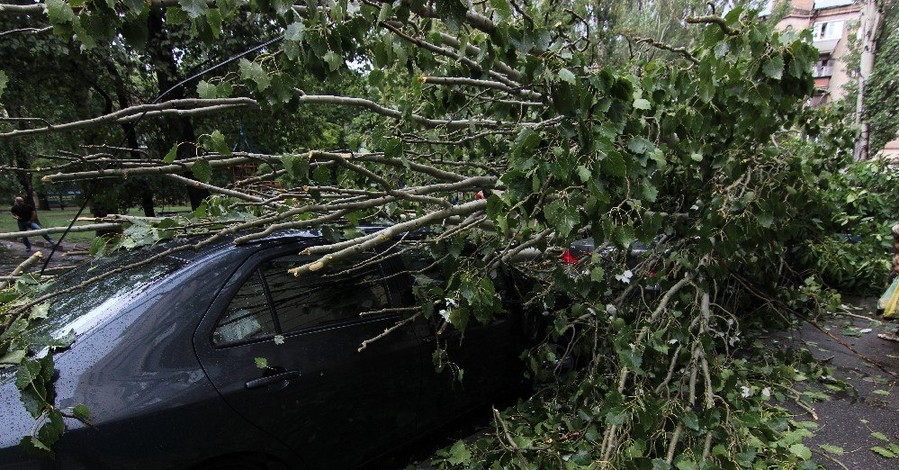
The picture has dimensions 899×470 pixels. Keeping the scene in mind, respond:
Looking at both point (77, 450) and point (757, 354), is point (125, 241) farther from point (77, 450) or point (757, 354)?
point (757, 354)

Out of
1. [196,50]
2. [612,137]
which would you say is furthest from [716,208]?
[196,50]

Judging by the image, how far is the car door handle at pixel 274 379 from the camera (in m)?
2.16

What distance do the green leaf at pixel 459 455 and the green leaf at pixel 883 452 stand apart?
2487 mm

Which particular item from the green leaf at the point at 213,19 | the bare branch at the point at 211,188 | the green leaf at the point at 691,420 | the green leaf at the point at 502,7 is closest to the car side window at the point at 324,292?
the bare branch at the point at 211,188

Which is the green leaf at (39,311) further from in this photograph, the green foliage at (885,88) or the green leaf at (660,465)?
the green foliage at (885,88)

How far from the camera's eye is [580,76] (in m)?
2.43

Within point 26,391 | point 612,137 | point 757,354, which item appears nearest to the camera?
point 26,391

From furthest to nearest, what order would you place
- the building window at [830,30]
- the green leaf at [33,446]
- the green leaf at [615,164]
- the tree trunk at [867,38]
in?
1. the building window at [830,30]
2. the tree trunk at [867,38]
3. the green leaf at [615,164]
4. the green leaf at [33,446]

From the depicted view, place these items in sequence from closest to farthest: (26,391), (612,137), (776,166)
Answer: (26,391) → (612,137) → (776,166)

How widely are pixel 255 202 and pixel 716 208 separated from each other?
3.16 metres

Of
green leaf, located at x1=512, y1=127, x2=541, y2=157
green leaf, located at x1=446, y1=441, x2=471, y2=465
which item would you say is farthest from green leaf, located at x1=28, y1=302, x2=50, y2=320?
green leaf, located at x1=512, y1=127, x2=541, y2=157

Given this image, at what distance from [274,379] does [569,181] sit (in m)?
1.69

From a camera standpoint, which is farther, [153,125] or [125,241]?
[153,125]

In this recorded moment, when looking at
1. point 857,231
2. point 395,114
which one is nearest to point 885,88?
point 857,231
